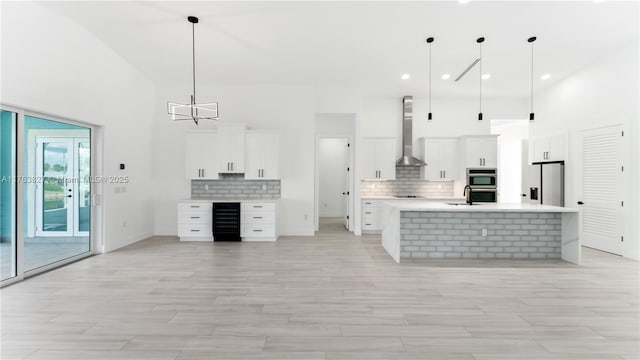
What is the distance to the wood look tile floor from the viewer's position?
2.22 m

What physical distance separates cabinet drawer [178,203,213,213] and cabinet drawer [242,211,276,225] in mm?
740

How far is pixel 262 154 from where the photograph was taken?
6.45 m

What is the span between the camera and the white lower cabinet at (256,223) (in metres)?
6.13

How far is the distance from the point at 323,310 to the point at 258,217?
3561 millimetres

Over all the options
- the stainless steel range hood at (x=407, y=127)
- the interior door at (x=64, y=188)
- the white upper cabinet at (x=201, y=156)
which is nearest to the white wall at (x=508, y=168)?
the stainless steel range hood at (x=407, y=127)

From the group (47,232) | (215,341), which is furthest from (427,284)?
(47,232)

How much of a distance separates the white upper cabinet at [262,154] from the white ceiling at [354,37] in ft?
3.99

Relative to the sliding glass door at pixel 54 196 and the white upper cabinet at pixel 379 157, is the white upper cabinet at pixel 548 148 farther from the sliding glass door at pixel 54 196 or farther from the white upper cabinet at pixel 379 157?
the sliding glass door at pixel 54 196

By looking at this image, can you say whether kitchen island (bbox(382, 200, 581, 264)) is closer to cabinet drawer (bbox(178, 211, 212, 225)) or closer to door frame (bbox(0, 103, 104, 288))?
cabinet drawer (bbox(178, 211, 212, 225))

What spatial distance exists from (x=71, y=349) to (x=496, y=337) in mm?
3241

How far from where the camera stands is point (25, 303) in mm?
3010

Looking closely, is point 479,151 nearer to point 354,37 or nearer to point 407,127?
point 407,127

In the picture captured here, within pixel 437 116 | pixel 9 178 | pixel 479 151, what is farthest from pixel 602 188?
pixel 9 178

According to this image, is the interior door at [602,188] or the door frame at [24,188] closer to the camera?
the door frame at [24,188]
